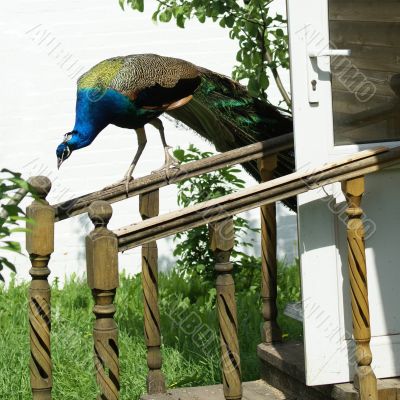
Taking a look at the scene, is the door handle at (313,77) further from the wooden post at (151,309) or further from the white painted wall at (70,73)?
the white painted wall at (70,73)

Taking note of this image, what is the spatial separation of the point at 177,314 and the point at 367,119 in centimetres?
253

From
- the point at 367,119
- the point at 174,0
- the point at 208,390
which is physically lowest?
the point at 208,390

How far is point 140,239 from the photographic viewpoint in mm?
3781

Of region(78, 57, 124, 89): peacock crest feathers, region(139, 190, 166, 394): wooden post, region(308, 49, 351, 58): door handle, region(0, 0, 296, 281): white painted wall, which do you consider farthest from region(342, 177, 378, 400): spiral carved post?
region(0, 0, 296, 281): white painted wall

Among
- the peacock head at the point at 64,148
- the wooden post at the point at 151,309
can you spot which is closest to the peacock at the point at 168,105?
the peacock head at the point at 64,148

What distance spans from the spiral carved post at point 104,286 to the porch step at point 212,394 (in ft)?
3.33

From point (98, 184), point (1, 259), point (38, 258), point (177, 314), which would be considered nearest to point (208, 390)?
point (38, 258)

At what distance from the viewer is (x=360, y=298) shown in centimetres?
403

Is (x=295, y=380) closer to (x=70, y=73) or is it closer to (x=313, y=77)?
(x=313, y=77)

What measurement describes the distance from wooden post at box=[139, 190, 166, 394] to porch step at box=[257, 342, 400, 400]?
0.51 m

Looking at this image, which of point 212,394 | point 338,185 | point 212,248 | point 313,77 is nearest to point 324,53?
point 313,77

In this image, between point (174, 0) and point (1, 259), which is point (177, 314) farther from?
point (1, 259)

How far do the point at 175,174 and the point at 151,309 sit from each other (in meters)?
0.65

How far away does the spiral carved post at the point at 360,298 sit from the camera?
158 inches
